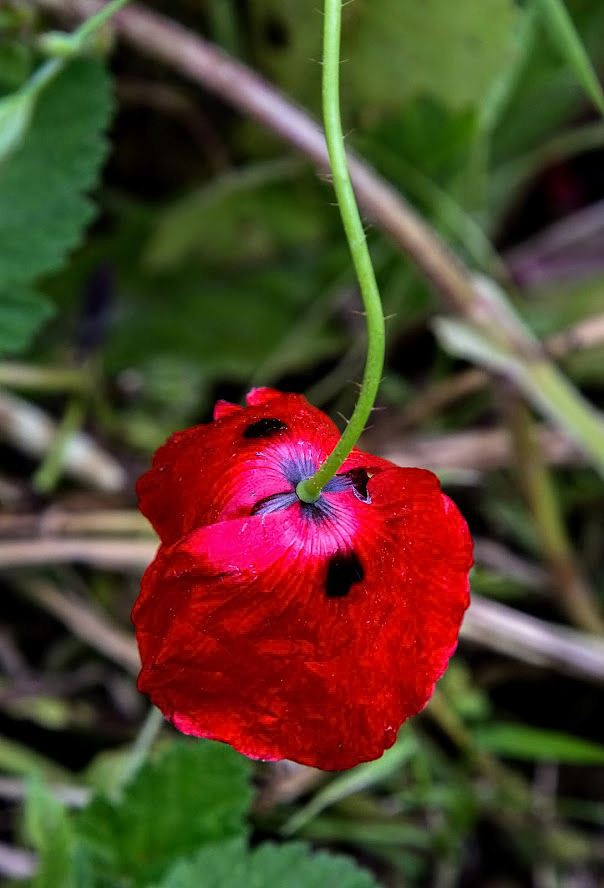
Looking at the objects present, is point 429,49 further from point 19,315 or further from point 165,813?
point 165,813

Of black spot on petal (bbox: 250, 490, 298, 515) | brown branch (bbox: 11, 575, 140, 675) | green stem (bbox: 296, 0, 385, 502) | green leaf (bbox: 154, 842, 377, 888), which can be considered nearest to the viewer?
green stem (bbox: 296, 0, 385, 502)

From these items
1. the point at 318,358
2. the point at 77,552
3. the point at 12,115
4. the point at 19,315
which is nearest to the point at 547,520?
the point at 318,358

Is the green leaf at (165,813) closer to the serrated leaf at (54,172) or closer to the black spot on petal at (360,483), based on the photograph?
the black spot on petal at (360,483)

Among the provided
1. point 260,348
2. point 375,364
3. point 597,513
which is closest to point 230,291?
point 260,348

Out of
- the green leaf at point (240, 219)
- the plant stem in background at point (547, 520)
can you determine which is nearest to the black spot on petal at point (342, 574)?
the plant stem in background at point (547, 520)

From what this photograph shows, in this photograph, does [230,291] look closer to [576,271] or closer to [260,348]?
[260,348]

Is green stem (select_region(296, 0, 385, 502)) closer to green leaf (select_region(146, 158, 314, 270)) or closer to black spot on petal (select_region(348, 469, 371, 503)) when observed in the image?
black spot on petal (select_region(348, 469, 371, 503))

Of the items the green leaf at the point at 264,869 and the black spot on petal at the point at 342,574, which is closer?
the black spot on petal at the point at 342,574

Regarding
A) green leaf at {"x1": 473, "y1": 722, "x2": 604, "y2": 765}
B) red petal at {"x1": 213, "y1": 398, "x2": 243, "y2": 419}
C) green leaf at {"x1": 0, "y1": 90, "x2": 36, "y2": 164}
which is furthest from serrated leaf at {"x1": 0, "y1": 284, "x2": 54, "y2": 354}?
green leaf at {"x1": 473, "y1": 722, "x2": 604, "y2": 765}
